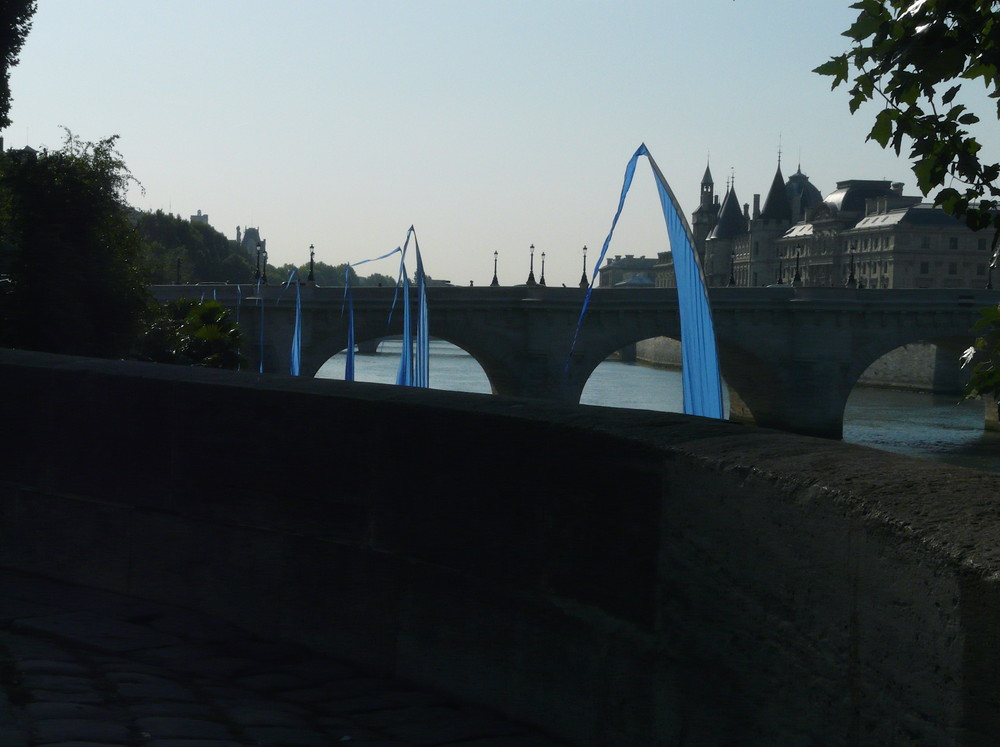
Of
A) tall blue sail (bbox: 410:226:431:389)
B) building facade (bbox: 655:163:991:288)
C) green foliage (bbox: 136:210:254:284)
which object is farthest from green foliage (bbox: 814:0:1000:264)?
green foliage (bbox: 136:210:254:284)

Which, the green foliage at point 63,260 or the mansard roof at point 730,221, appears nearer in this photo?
the green foliage at point 63,260

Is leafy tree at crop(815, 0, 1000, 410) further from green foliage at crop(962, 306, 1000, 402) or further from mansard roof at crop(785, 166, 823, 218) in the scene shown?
mansard roof at crop(785, 166, 823, 218)

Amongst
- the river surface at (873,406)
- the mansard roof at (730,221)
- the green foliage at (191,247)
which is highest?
the mansard roof at (730,221)

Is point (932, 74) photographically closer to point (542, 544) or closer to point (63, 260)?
point (542, 544)

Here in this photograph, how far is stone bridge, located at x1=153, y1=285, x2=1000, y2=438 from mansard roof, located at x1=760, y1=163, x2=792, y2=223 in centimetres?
8473

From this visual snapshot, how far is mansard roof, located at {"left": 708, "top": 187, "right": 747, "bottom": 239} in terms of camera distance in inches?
5640

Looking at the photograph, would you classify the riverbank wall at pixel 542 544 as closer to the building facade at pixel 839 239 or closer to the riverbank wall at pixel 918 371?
the riverbank wall at pixel 918 371

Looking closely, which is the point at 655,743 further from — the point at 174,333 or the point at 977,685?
the point at 174,333

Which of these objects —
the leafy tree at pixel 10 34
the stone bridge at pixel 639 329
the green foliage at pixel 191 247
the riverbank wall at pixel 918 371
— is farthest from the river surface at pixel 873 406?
the leafy tree at pixel 10 34

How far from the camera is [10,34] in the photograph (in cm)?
1652

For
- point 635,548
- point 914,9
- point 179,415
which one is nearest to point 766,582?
point 635,548

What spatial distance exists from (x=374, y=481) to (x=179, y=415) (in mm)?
985

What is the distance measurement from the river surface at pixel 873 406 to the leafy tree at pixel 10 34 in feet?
72.6

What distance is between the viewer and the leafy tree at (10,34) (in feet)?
53.5
